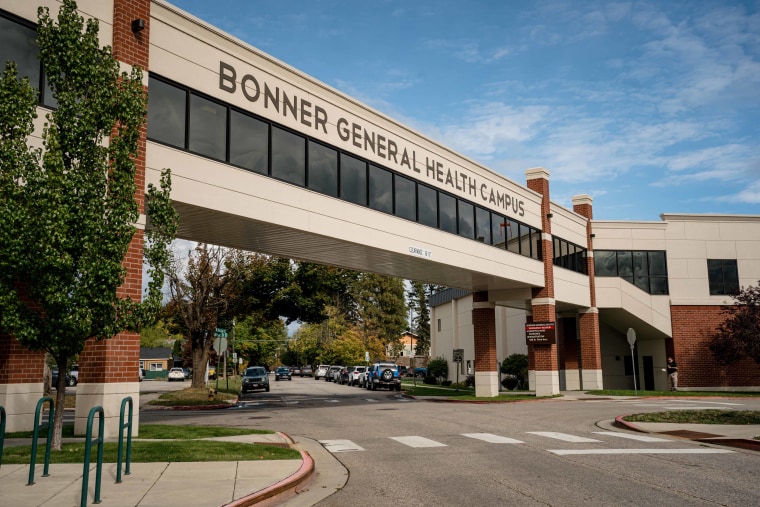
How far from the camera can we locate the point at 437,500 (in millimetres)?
8414

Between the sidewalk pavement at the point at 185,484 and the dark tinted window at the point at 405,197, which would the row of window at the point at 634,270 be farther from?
the sidewalk pavement at the point at 185,484

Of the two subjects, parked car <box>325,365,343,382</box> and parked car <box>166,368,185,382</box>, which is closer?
parked car <box>325,365,343,382</box>

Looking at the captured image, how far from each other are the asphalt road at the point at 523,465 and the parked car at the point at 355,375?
3521 centimetres

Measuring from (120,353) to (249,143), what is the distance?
707cm

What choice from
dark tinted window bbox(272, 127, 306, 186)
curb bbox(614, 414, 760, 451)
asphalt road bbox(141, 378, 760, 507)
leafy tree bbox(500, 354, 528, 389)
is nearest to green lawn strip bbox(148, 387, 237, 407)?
asphalt road bbox(141, 378, 760, 507)

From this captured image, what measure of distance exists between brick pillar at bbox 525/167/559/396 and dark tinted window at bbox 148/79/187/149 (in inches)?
857

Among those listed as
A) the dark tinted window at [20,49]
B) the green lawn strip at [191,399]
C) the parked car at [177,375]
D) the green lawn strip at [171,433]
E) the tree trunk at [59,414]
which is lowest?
the parked car at [177,375]

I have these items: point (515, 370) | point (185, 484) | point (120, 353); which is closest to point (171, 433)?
point (120, 353)

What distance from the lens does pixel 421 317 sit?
12500 cm

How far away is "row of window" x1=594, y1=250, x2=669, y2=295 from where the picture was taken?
3994cm

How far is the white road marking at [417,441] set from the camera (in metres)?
13.8

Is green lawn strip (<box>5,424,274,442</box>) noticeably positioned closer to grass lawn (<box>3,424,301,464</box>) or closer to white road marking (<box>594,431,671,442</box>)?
grass lawn (<box>3,424,301,464</box>)

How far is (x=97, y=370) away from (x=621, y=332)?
117 feet

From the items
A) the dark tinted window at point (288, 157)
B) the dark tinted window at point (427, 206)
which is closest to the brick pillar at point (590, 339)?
the dark tinted window at point (427, 206)
